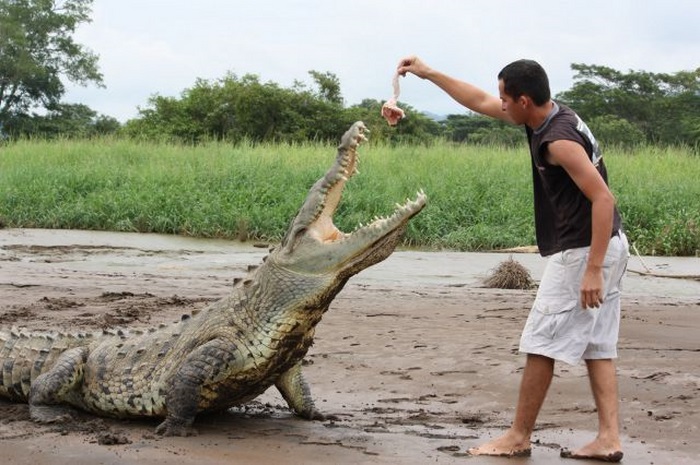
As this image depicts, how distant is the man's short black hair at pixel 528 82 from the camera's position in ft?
12.7

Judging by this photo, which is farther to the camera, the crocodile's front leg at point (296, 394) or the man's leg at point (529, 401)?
the crocodile's front leg at point (296, 394)

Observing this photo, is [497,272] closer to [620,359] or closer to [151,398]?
[620,359]

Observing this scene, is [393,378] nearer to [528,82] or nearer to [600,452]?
[600,452]

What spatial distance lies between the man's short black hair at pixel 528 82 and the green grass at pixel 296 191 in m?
10.0

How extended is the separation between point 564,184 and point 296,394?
1.54 m

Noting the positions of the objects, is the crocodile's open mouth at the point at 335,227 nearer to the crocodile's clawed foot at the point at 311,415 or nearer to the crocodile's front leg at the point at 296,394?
the crocodile's front leg at the point at 296,394

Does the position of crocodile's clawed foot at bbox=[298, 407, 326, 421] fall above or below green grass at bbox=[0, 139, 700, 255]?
below

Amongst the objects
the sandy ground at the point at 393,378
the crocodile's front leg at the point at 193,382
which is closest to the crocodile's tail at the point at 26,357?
the sandy ground at the point at 393,378

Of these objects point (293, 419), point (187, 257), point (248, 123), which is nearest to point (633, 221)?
point (187, 257)

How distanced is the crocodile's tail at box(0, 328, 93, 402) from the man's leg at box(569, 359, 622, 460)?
2.36 meters

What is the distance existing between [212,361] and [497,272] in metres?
5.76

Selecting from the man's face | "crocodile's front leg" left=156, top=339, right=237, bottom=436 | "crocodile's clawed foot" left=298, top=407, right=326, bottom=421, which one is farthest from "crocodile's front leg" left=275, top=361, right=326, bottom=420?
the man's face

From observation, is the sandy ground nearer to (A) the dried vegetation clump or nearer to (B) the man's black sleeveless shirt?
(A) the dried vegetation clump

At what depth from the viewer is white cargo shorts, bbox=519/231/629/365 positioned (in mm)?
3869
